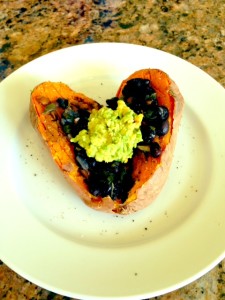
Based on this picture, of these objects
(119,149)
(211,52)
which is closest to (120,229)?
(119,149)

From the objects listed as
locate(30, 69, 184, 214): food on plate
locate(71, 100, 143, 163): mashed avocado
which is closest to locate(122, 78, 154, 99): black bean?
locate(30, 69, 184, 214): food on plate

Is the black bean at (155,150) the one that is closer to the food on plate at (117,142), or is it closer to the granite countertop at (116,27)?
the food on plate at (117,142)

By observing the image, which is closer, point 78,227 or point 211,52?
point 78,227

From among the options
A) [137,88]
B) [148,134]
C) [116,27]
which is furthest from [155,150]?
[116,27]

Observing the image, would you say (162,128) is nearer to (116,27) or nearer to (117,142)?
(117,142)

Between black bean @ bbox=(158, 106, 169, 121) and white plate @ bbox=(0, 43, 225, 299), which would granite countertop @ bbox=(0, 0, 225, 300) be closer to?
white plate @ bbox=(0, 43, 225, 299)

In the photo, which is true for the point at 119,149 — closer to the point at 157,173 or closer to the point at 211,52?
the point at 157,173
